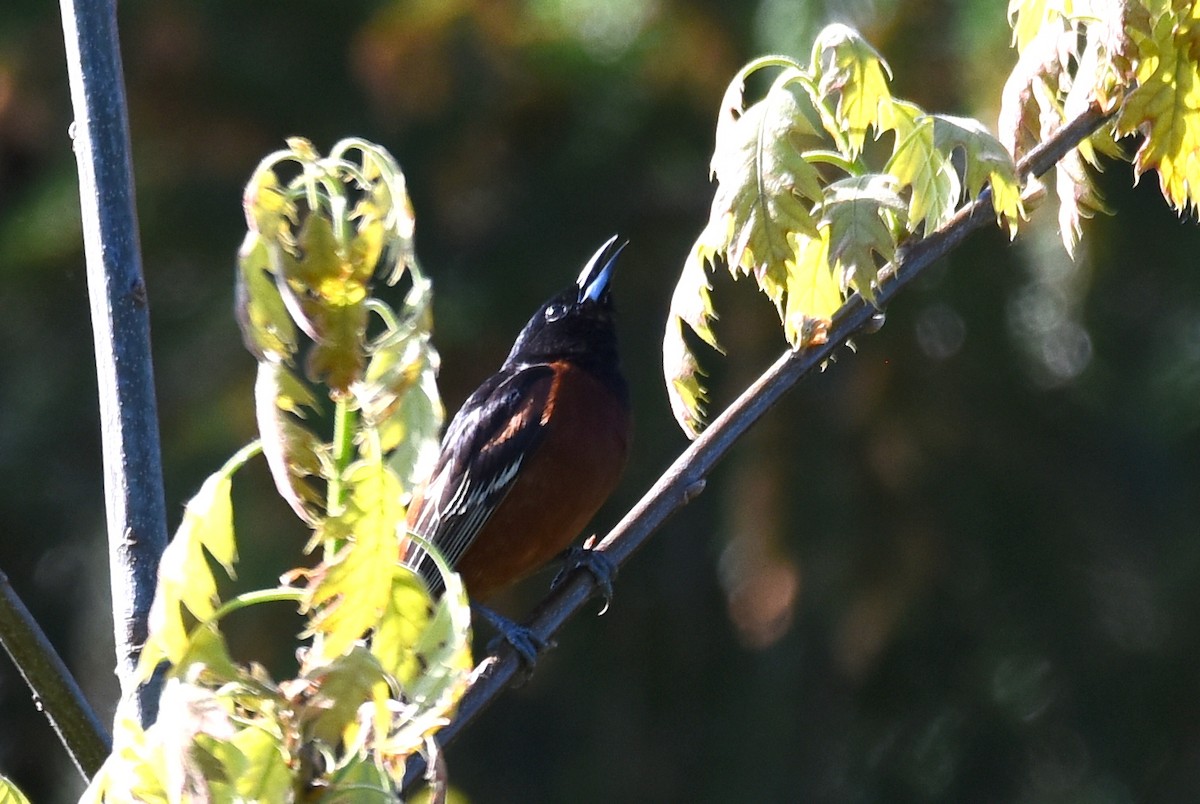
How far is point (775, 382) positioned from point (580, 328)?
6.83 feet

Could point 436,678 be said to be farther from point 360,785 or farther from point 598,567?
point 598,567

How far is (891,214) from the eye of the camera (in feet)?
4.58

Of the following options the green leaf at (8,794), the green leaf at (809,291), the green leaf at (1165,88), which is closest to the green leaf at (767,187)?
the green leaf at (809,291)

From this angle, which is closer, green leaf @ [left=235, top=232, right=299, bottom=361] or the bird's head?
green leaf @ [left=235, top=232, right=299, bottom=361]

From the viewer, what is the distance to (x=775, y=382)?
1476 mm

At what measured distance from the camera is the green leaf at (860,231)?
1.26 m

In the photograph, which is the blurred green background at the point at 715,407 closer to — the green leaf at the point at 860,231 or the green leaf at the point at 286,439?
the green leaf at the point at 860,231

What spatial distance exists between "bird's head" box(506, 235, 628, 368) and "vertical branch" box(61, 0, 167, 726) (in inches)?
87.5

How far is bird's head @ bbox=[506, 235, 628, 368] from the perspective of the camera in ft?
11.5

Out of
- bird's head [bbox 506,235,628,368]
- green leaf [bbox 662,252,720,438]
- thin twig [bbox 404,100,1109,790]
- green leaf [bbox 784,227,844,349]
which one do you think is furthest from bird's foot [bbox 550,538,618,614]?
bird's head [bbox 506,235,628,368]

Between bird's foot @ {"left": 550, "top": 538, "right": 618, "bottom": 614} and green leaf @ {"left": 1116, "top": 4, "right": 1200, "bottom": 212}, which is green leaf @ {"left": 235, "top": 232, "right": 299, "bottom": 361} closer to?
bird's foot @ {"left": 550, "top": 538, "right": 618, "bottom": 614}

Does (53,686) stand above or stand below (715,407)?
above

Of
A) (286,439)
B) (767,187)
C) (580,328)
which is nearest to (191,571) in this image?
(286,439)

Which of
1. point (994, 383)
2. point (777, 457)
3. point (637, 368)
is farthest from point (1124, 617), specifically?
point (637, 368)
